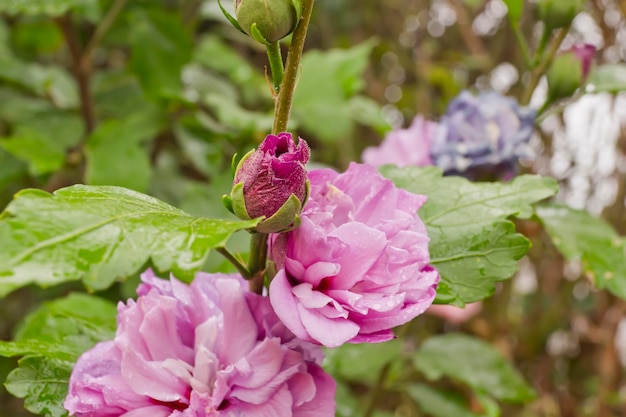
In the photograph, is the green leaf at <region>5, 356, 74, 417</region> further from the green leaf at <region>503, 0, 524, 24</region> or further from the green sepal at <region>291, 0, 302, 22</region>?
the green leaf at <region>503, 0, 524, 24</region>

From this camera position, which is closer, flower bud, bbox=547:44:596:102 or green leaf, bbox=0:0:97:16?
flower bud, bbox=547:44:596:102

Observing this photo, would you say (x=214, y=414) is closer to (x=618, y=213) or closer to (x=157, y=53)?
(x=157, y=53)

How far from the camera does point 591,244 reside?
727mm

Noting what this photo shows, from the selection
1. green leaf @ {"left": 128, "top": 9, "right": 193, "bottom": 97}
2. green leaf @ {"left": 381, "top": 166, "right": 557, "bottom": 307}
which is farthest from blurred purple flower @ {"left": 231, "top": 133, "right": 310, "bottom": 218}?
green leaf @ {"left": 128, "top": 9, "right": 193, "bottom": 97}

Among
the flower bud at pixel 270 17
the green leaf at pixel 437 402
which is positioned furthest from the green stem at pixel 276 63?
the green leaf at pixel 437 402

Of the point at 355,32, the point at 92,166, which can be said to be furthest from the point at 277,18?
the point at 355,32

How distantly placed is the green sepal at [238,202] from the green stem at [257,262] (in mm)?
30

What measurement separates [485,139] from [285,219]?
0.45 m

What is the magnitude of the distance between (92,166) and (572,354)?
4.42 feet

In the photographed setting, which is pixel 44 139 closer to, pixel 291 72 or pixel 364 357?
pixel 364 357

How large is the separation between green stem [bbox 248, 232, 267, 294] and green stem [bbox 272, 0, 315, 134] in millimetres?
74

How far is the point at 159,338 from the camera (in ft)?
1.44

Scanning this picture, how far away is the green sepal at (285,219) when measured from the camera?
396mm

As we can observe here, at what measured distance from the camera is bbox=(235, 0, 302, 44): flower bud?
0.42 meters
